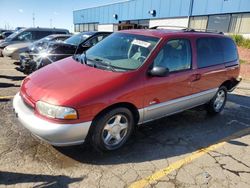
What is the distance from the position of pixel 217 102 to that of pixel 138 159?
299 centimetres

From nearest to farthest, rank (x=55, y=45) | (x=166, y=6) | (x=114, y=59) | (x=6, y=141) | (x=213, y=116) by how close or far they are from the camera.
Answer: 1. (x=6, y=141)
2. (x=114, y=59)
3. (x=213, y=116)
4. (x=55, y=45)
5. (x=166, y=6)

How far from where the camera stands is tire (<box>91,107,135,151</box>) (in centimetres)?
330

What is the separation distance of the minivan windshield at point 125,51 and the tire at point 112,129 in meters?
0.74

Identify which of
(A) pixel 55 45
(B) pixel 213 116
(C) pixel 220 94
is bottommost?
(B) pixel 213 116

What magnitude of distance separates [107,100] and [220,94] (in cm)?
346

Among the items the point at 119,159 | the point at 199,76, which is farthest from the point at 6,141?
the point at 199,76

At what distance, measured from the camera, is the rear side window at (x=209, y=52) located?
15.4 feet

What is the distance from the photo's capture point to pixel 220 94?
5660 millimetres

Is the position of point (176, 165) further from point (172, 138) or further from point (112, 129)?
point (112, 129)

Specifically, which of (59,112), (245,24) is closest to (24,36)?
(59,112)

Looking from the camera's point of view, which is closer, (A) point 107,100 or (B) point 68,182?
(B) point 68,182

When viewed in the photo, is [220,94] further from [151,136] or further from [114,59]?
[114,59]

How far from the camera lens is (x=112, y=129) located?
351cm

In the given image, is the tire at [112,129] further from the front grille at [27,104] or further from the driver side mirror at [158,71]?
the front grille at [27,104]
